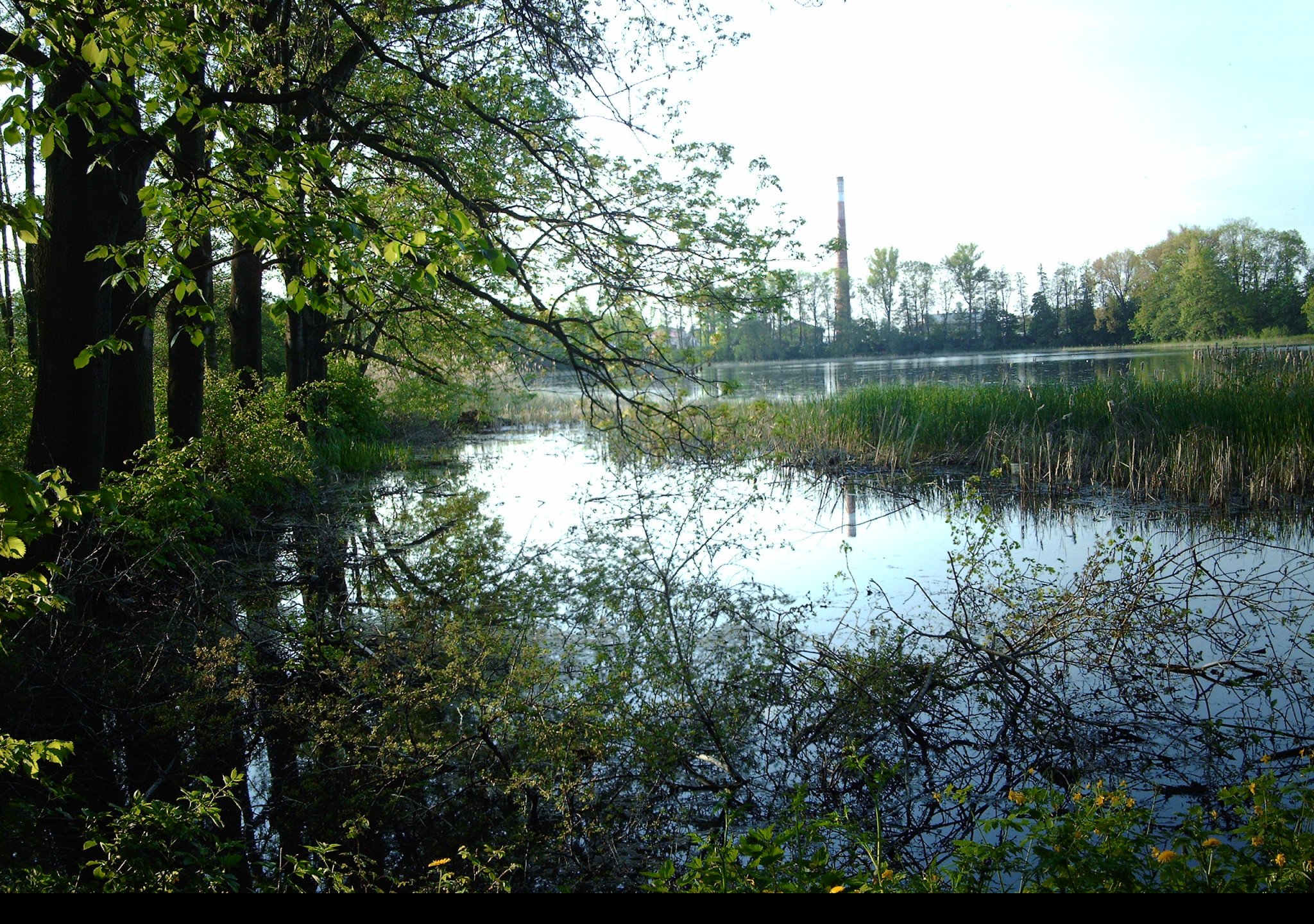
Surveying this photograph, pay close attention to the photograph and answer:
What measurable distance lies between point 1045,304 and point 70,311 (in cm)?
6364

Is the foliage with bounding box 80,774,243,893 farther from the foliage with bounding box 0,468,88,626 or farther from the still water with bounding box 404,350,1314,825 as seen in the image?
the still water with bounding box 404,350,1314,825

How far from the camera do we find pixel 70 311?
5672 mm

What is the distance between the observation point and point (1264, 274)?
35.3 metres

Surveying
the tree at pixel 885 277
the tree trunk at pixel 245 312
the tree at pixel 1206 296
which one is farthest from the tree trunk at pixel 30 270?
the tree at pixel 885 277

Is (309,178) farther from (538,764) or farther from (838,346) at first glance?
(838,346)

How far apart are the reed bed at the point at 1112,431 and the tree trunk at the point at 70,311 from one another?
597 cm

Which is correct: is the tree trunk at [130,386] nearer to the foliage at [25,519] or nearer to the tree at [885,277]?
the foliage at [25,519]

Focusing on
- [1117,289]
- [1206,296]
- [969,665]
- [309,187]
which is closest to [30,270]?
[309,187]

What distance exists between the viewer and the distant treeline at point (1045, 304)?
1250 centimetres

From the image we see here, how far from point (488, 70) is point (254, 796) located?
7498 millimetres

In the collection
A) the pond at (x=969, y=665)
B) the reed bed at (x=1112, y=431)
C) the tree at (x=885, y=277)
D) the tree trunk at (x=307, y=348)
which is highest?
the tree at (x=885, y=277)

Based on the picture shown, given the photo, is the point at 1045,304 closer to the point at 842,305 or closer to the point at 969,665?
the point at 842,305

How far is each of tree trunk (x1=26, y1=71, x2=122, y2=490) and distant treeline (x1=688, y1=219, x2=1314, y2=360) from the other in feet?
14.2

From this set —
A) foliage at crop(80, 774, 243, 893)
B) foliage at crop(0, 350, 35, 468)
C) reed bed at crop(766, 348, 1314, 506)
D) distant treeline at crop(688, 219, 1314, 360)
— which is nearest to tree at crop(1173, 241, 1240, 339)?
distant treeline at crop(688, 219, 1314, 360)
